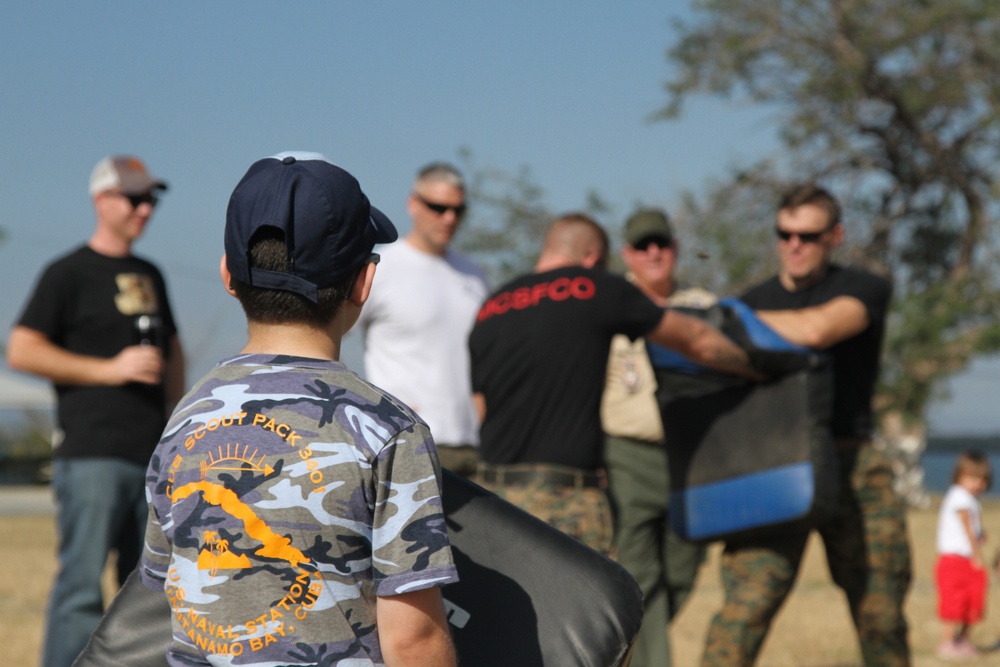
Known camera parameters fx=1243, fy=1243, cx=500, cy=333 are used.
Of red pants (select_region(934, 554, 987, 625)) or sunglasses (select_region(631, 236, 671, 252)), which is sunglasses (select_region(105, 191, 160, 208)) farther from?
red pants (select_region(934, 554, 987, 625))

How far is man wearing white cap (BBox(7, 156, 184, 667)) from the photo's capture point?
460 centimetres

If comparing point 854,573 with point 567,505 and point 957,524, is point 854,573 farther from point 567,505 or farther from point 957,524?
point 957,524

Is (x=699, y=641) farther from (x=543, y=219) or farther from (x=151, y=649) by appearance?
(x=543, y=219)

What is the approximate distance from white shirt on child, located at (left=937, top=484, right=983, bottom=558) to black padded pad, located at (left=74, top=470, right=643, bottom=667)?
595 centimetres

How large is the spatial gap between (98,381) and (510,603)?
2.93 m

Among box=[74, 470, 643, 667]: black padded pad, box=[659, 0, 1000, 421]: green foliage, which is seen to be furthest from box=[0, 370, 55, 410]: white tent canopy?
box=[74, 470, 643, 667]: black padded pad

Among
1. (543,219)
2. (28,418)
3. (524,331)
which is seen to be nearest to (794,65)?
(543,219)

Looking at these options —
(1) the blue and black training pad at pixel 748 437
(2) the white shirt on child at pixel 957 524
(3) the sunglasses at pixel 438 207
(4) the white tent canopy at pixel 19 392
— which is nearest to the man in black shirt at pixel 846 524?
(1) the blue and black training pad at pixel 748 437

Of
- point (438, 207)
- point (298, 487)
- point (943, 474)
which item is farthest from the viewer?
point (943, 474)

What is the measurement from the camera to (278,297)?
200 centimetres

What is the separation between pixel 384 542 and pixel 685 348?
2.48m

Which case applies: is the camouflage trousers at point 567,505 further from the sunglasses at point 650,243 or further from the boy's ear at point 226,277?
the boy's ear at point 226,277

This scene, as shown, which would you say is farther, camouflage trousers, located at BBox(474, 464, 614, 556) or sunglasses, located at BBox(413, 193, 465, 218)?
sunglasses, located at BBox(413, 193, 465, 218)

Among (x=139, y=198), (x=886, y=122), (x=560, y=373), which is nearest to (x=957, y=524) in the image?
(x=560, y=373)
